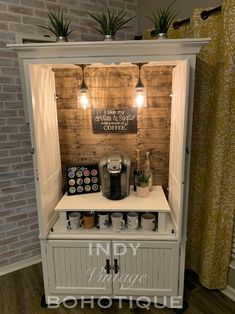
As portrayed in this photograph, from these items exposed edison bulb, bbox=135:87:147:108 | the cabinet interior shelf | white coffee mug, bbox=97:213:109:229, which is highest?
exposed edison bulb, bbox=135:87:147:108

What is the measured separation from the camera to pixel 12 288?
2033 mm

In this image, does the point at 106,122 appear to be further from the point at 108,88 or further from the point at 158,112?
the point at 158,112

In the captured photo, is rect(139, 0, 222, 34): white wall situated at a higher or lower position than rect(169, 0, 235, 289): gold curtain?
higher

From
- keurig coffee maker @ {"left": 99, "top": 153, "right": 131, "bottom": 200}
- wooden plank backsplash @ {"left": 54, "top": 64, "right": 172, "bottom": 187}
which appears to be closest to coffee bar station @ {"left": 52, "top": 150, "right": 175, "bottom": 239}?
keurig coffee maker @ {"left": 99, "top": 153, "right": 131, "bottom": 200}

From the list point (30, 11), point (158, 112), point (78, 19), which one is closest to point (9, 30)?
point (30, 11)

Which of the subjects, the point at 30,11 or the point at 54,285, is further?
the point at 30,11

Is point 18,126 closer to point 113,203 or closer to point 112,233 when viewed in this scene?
point 113,203

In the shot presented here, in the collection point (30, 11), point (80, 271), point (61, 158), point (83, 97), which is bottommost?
point (80, 271)

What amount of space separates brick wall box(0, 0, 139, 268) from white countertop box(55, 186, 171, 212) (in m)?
0.53

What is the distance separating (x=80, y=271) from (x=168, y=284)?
661 millimetres

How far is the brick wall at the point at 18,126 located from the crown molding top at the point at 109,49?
626mm

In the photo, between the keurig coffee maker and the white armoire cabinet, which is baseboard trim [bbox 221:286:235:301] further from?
the keurig coffee maker

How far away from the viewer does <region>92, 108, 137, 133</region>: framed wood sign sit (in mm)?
1983

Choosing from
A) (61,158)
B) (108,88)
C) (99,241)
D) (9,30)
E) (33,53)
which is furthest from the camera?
(61,158)
